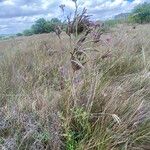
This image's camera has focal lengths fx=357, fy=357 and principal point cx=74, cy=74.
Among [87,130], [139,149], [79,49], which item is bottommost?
[139,149]

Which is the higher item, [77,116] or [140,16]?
[77,116]

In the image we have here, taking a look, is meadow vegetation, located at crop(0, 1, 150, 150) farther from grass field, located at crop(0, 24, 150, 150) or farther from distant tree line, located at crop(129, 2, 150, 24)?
distant tree line, located at crop(129, 2, 150, 24)

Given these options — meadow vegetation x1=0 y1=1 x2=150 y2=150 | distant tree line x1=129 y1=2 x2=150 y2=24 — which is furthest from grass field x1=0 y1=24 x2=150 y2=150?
distant tree line x1=129 y1=2 x2=150 y2=24

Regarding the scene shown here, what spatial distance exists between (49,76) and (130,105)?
1481 mm

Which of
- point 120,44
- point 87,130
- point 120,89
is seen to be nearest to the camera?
point 87,130

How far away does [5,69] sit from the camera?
176 inches

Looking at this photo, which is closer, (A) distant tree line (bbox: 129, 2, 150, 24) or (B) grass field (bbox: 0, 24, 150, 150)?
(B) grass field (bbox: 0, 24, 150, 150)

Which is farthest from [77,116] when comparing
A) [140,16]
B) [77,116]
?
[140,16]

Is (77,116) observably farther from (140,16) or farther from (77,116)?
(140,16)

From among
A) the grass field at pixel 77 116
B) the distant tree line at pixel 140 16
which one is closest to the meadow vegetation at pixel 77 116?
the grass field at pixel 77 116

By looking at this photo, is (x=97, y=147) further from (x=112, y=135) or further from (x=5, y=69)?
(x=5, y=69)

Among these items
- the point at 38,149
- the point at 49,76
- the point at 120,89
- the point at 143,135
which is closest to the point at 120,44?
the point at 49,76

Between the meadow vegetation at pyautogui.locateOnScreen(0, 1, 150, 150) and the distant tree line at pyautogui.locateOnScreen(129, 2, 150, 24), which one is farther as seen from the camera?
the distant tree line at pyautogui.locateOnScreen(129, 2, 150, 24)

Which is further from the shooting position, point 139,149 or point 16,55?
point 16,55
